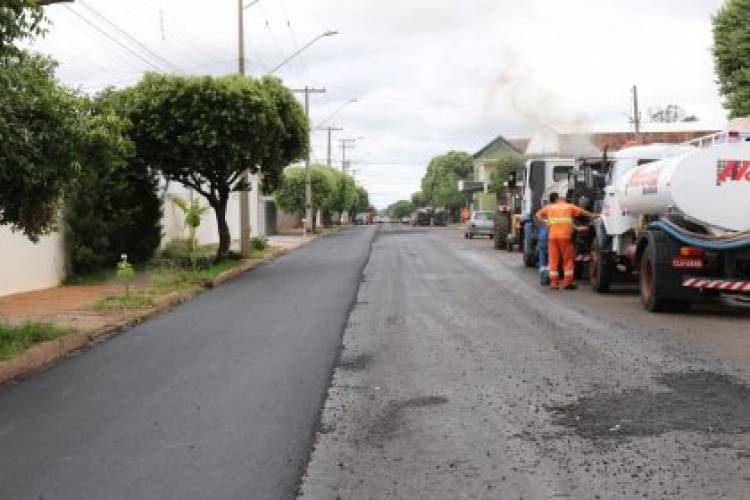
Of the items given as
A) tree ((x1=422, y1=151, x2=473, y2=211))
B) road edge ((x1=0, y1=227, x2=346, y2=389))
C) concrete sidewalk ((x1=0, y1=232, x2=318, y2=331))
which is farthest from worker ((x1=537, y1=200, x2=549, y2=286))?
tree ((x1=422, y1=151, x2=473, y2=211))

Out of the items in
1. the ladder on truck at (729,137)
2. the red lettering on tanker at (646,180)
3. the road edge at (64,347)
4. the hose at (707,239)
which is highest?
the ladder on truck at (729,137)

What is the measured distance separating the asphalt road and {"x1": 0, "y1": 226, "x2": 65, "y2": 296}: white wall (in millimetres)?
7310

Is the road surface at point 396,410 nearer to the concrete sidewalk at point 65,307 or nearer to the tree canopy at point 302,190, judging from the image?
the concrete sidewalk at point 65,307

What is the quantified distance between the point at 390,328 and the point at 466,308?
254 cm

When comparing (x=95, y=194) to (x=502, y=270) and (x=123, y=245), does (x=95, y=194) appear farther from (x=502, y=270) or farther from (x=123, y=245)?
(x=502, y=270)

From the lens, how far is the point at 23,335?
10617 millimetres

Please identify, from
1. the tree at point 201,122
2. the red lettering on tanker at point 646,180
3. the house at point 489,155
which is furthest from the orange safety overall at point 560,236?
the house at point 489,155

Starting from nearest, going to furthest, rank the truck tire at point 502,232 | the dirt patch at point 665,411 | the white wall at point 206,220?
the dirt patch at point 665,411 → the white wall at point 206,220 → the truck tire at point 502,232

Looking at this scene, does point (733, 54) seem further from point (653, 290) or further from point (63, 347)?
point (63, 347)

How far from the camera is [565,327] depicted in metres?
11.8

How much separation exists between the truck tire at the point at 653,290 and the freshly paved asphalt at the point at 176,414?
4.41m

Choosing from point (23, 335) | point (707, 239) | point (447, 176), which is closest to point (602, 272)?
point (707, 239)

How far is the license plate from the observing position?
1306cm

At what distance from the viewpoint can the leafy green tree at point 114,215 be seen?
20.2 meters
